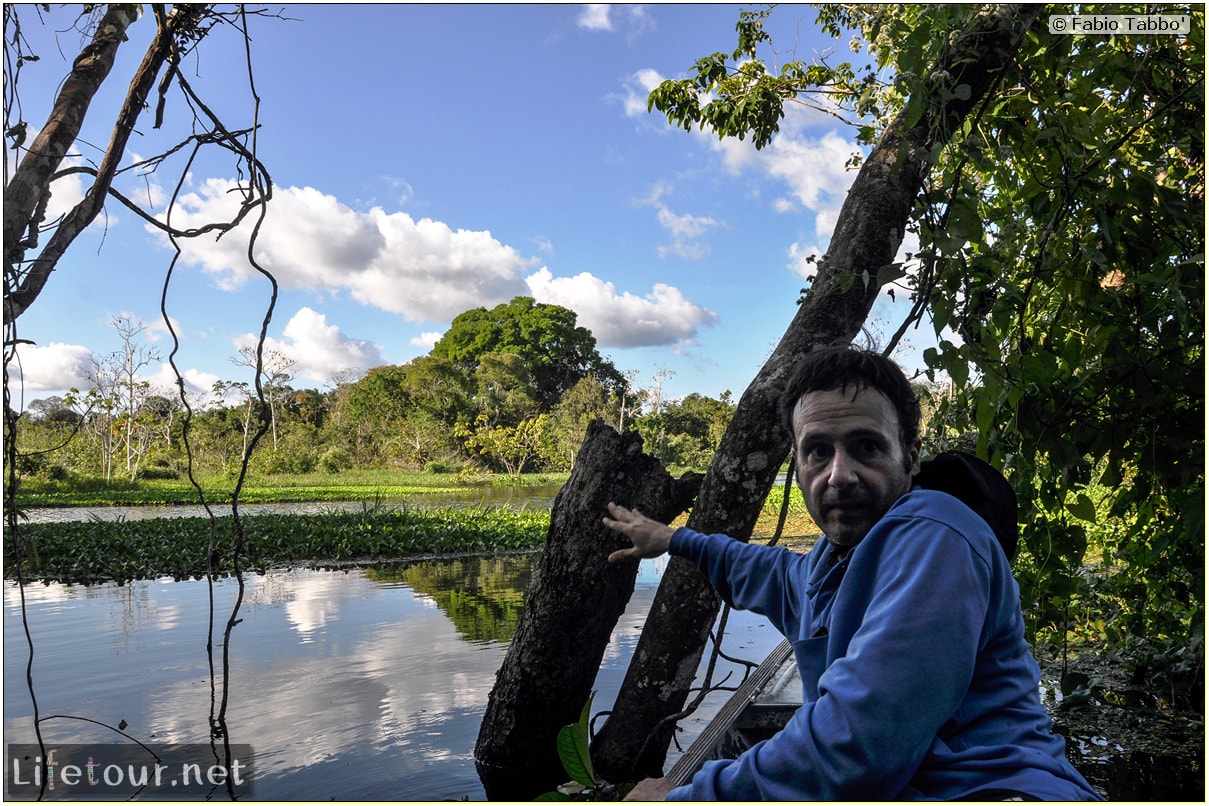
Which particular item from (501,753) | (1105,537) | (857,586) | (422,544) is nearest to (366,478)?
(422,544)

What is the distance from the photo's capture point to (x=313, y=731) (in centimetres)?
304

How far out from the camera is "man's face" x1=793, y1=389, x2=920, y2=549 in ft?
4.08

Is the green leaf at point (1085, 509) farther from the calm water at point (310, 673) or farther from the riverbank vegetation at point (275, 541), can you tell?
the riverbank vegetation at point (275, 541)

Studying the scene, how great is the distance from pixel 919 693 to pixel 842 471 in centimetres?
38

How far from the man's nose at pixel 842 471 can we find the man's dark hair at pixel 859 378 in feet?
0.33

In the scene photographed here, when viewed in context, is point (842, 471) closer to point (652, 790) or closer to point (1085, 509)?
point (652, 790)

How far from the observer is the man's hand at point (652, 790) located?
1.21 m

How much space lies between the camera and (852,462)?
4.10 ft

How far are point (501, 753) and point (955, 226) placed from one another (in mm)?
1933

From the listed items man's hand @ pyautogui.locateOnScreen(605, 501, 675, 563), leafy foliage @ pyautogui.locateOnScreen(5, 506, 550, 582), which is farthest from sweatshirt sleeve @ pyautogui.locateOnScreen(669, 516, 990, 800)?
leafy foliage @ pyautogui.locateOnScreen(5, 506, 550, 582)

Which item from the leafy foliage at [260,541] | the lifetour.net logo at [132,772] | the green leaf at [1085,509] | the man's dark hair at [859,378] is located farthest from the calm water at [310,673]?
the man's dark hair at [859,378]

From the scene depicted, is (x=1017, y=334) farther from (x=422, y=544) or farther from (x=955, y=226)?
(x=422, y=544)

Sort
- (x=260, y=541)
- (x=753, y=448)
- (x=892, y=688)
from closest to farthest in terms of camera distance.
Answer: (x=892, y=688)
(x=753, y=448)
(x=260, y=541)

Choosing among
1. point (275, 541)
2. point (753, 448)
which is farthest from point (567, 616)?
point (275, 541)
